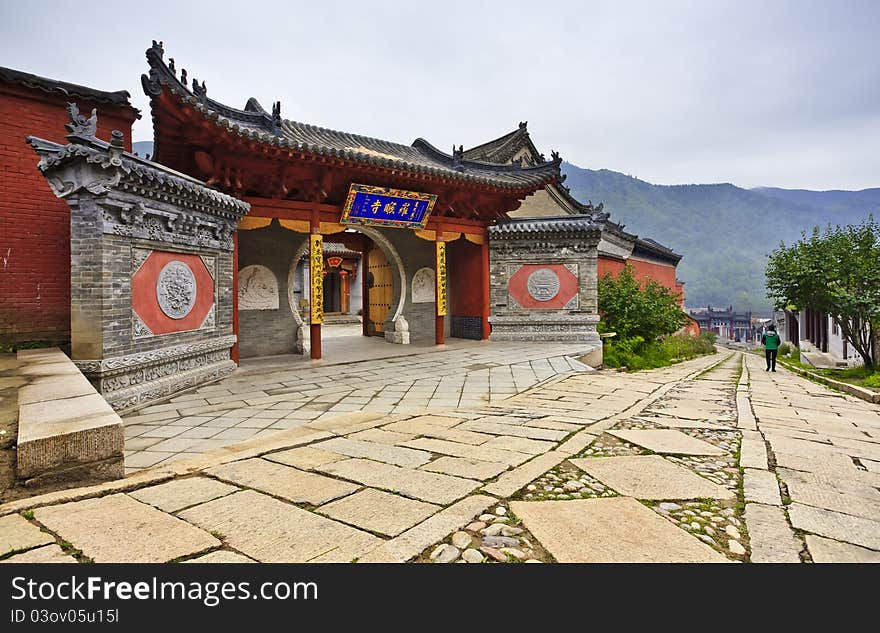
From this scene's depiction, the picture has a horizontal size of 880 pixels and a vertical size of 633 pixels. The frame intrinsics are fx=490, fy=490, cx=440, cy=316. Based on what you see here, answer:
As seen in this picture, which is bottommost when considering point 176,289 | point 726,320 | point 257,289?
point 726,320

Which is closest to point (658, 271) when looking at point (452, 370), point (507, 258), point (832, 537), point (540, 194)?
point (540, 194)

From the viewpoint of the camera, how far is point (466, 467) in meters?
3.23

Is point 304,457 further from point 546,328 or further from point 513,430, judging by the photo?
point 546,328

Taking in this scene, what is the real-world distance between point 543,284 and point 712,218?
165 m

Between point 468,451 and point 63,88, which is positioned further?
point 63,88

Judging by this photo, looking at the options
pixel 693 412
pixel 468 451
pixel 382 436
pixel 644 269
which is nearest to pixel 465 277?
pixel 693 412

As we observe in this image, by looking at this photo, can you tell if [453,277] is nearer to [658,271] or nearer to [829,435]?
[829,435]

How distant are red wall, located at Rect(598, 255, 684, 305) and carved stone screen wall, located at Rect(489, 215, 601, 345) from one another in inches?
109

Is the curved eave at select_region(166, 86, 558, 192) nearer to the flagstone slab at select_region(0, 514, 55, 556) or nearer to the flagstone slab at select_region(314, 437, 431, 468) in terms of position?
the flagstone slab at select_region(314, 437, 431, 468)

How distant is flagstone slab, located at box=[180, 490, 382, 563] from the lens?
6.78ft

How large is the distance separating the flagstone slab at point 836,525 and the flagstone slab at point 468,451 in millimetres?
1529

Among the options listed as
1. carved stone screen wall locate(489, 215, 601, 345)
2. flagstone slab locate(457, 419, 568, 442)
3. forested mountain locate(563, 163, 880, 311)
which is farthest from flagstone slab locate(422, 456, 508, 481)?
forested mountain locate(563, 163, 880, 311)

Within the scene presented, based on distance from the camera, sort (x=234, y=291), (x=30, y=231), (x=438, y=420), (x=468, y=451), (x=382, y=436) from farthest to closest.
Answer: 1. (x=234, y=291)
2. (x=30, y=231)
3. (x=438, y=420)
4. (x=382, y=436)
5. (x=468, y=451)
